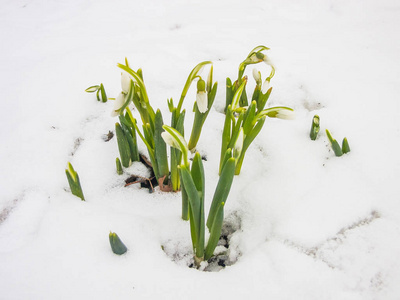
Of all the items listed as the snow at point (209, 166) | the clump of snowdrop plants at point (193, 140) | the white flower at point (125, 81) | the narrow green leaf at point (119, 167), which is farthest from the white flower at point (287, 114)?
the narrow green leaf at point (119, 167)

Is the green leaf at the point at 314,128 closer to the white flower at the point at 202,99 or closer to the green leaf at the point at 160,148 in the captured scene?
the white flower at the point at 202,99

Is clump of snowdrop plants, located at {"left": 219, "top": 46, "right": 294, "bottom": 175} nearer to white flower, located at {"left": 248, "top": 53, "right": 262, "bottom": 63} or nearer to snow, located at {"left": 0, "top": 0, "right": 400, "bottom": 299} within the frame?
white flower, located at {"left": 248, "top": 53, "right": 262, "bottom": 63}

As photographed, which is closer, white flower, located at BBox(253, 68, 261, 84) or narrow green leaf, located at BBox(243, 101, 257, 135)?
narrow green leaf, located at BBox(243, 101, 257, 135)

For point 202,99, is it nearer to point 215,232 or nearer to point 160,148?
point 160,148

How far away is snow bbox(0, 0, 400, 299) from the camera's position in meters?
1.05

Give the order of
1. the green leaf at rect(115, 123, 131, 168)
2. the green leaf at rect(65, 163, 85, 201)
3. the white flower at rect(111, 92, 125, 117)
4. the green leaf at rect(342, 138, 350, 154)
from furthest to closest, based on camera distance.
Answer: the green leaf at rect(342, 138, 350, 154), the green leaf at rect(115, 123, 131, 168), the green leaf at rect(65, 163, 85, 201), the white flower at rect(111, 92, 125, 117)

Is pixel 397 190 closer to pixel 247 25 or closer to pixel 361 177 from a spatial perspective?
pixel 361 177

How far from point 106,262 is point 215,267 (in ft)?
1.37

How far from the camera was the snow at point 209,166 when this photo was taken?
1.05 metres

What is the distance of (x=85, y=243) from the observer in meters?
1.14

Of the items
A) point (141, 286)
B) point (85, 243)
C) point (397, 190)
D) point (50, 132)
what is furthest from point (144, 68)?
point (397, 190)

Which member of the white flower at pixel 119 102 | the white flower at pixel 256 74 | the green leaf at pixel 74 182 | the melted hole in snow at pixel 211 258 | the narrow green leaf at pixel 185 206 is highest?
the white flower at pixel 119 102

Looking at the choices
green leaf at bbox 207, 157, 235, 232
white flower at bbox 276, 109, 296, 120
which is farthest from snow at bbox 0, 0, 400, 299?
white flower at bbox 276, 109, 296, 120

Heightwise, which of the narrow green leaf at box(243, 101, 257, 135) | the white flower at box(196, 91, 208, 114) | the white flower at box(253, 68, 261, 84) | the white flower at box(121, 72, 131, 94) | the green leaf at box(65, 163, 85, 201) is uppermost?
the white flower at box(121, 72, 131, 94)
